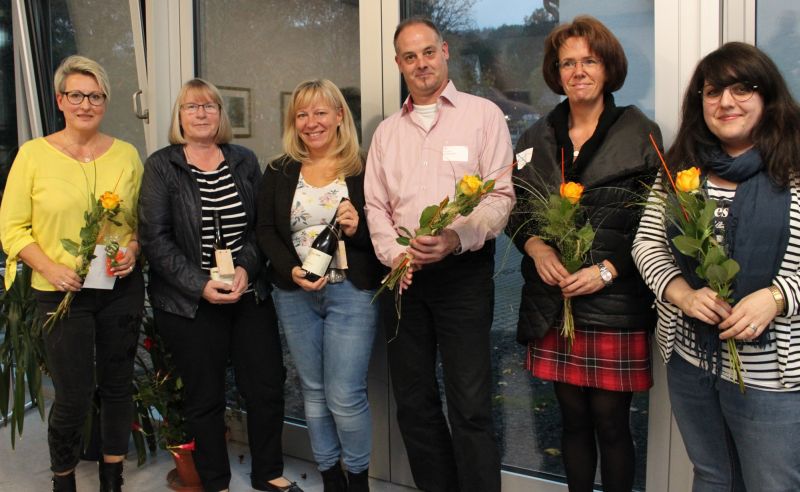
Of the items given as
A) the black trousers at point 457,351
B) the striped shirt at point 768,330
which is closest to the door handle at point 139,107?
the black trousers at point 457,351

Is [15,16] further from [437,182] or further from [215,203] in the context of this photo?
[437,182]

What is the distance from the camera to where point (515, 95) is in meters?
2.88

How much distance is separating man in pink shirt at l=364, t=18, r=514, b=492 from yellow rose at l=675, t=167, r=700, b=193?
2.42 ft

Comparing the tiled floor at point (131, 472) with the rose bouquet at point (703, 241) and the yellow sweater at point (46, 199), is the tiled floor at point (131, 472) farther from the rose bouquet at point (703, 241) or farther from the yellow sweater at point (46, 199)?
the rose bouquet at point (703, 241)

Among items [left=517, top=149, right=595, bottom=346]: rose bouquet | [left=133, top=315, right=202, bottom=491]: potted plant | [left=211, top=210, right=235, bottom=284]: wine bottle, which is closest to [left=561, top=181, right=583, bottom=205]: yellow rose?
[left=517, top=149, right=595, bottom=346]: rose bouquet

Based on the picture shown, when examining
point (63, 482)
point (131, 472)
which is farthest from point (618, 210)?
point (131, 472)

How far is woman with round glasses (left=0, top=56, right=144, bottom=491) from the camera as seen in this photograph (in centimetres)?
275

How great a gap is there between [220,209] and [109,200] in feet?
1.33

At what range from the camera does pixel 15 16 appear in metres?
4.61

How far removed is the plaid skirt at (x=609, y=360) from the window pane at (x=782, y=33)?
995mm

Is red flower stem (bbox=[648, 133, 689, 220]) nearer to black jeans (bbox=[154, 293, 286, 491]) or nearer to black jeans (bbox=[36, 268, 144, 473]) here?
black jeans (bbox=[154, 293, 286, 491])

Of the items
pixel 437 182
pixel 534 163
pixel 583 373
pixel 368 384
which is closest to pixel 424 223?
pixel 437 182

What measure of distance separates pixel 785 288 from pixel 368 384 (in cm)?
196

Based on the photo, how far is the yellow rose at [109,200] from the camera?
8.76ft
